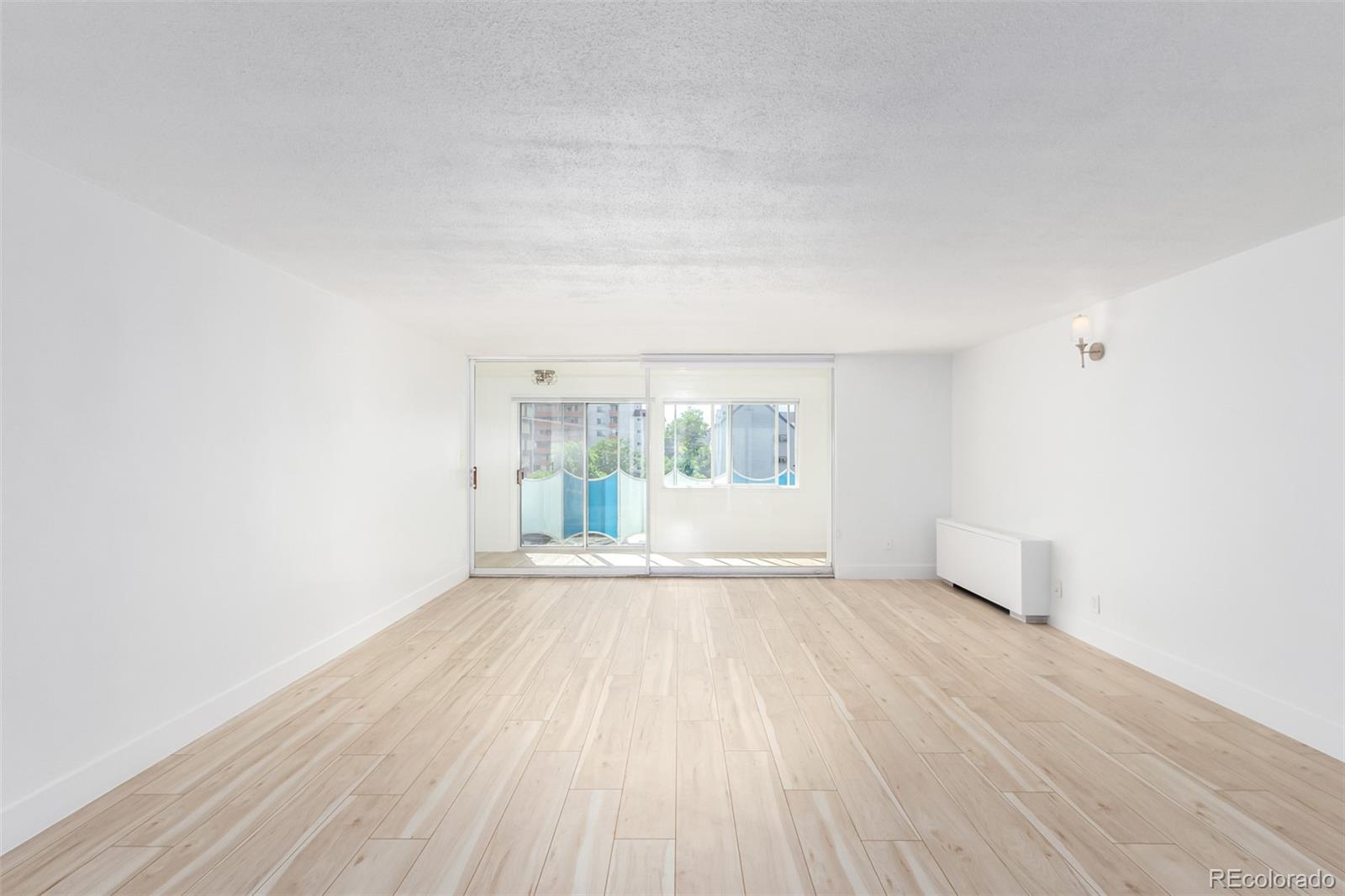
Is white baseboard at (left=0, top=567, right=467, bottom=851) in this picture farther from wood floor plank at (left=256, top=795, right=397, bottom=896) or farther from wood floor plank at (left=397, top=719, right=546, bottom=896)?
wood floor plank at (left=397, top=719, right=546, bottom=896)

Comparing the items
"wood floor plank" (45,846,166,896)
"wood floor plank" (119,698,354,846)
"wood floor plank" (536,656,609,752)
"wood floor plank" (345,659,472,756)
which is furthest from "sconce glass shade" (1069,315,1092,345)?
"wood floor plank" (45,846,166,896)

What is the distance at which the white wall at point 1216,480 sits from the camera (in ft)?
9.81

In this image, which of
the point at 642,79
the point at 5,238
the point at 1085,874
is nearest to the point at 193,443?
→ the point at 5,238

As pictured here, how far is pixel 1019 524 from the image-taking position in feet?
18.5

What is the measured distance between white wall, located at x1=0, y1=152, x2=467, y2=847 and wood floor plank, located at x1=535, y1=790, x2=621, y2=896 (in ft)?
5.82

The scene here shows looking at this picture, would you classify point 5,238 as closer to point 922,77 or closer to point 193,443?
point 193,443

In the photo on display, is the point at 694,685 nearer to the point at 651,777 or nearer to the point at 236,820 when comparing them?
the point at 651,777

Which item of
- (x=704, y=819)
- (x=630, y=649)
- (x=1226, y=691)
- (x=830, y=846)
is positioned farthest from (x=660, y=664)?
(x=1226, y=691)

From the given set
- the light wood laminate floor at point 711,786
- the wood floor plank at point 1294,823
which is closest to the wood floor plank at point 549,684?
the light wood laminate floor at point 711,786

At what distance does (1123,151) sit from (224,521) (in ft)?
13.3

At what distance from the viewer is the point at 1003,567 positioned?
548 cm

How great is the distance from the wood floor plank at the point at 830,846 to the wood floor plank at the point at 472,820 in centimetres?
106

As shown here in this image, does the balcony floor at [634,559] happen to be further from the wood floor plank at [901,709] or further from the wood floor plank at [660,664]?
the wood floor plank at [901,709]

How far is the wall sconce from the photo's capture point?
4512mm
